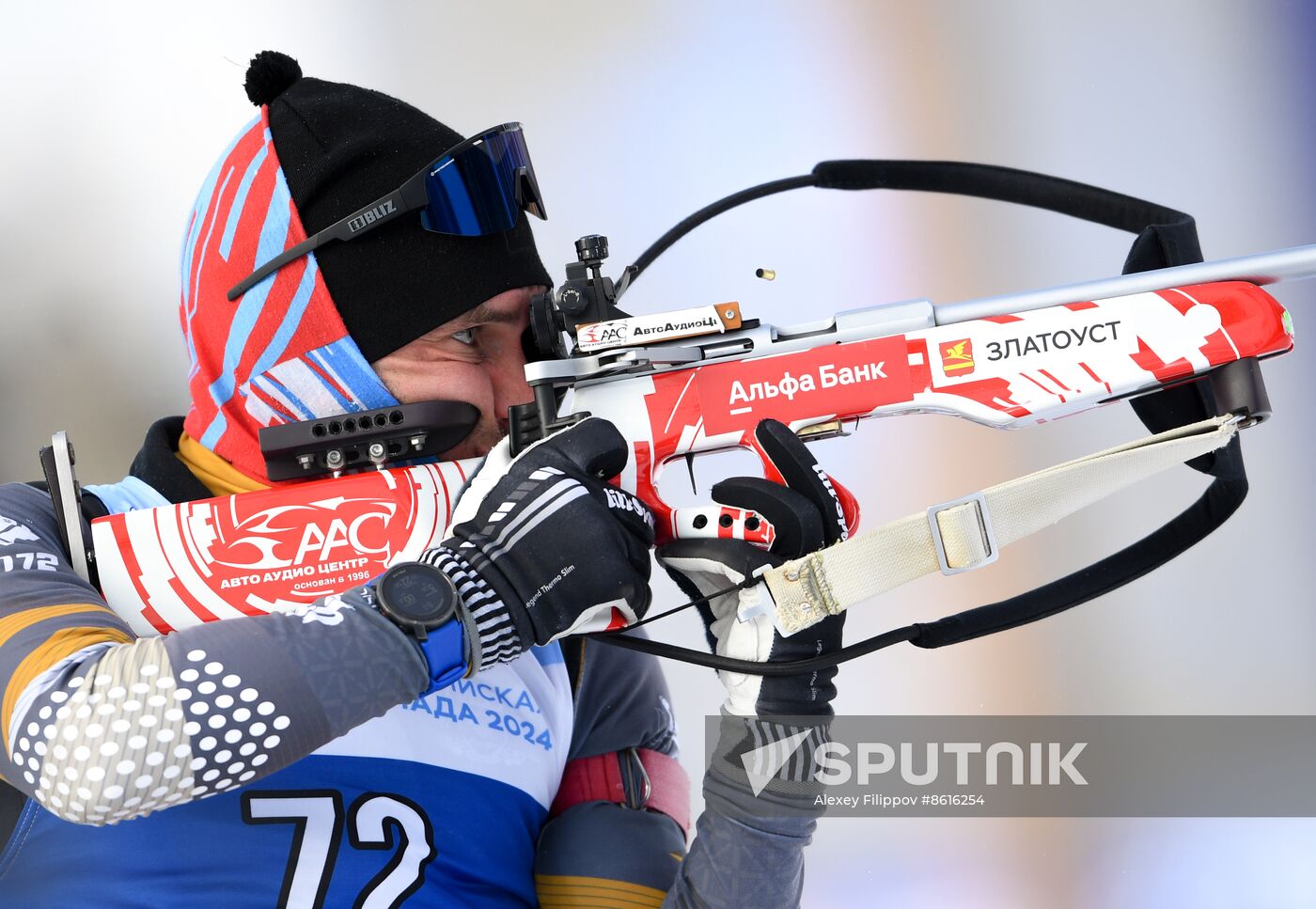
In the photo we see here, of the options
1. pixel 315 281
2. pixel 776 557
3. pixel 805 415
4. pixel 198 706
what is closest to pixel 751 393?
pixel 805 415

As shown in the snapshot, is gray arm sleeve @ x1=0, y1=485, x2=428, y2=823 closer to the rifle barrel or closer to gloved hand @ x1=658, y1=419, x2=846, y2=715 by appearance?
gloved hand @ x1=658, y1=419, x2=846, y2=715

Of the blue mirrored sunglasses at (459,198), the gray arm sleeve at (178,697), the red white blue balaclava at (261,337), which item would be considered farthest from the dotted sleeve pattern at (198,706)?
the blue mirrored sunglasses at (459,198)

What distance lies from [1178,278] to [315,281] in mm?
1047

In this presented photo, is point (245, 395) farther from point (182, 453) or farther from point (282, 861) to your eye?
point (282, 861)

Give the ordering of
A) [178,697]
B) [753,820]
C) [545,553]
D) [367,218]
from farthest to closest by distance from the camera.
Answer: [367,218]
[753,820]
[545,553]
[178,697]

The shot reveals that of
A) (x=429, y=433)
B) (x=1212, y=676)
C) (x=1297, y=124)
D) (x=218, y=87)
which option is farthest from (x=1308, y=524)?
(x=218, y=87)

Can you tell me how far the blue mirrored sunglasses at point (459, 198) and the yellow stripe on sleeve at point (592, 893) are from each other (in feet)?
2.79

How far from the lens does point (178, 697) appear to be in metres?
1.02

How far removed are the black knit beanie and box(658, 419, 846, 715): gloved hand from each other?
1.48 feet

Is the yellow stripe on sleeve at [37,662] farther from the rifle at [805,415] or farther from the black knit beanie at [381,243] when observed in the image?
the black knit beanie at [381,243]

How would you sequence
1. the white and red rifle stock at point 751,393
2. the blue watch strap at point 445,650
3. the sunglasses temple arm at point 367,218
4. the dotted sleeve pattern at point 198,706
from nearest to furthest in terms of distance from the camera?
the dotted sleeve pattern at point 198,706 → the blue watch strap at point 445,650 → the white and red rifle stock at point 751,393 → the sunglasses temple arm at point 367,218

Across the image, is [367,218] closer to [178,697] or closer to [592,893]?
Answer: [178,697]

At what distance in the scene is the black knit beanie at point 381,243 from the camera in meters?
1.53

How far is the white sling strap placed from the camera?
1285 mm
